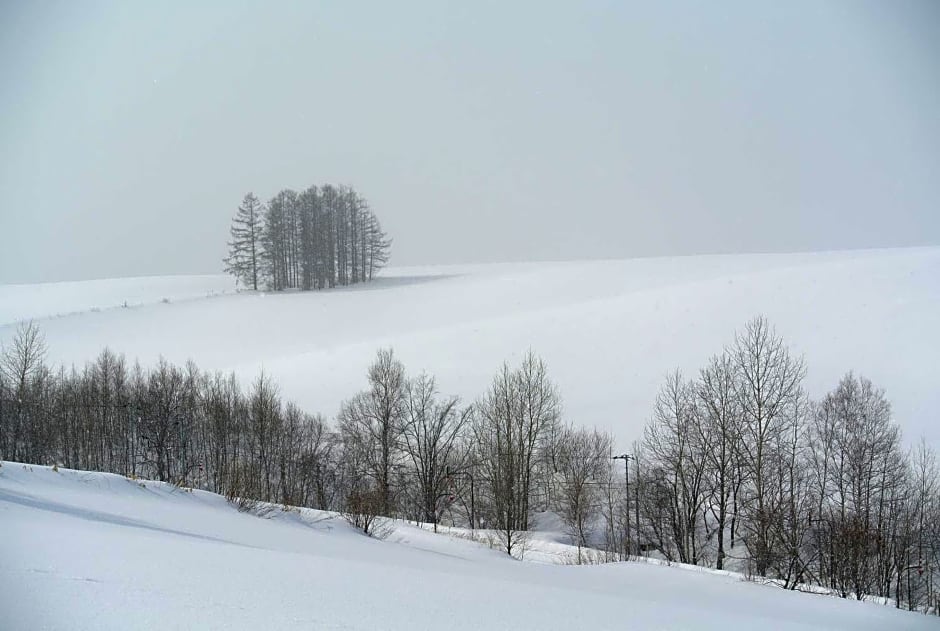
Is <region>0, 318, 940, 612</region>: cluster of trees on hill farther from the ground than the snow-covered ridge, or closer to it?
closer to it

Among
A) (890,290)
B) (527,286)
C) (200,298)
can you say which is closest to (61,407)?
(200,298)

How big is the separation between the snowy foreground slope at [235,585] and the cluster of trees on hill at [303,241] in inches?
2601

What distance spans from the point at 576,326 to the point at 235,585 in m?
44.9

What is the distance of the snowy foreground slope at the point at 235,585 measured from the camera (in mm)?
4508

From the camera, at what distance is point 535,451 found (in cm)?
3988

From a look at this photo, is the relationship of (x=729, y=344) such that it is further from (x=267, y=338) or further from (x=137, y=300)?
(x=137, y=300)

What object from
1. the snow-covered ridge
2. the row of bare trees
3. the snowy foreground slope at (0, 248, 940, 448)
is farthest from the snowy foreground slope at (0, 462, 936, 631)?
the snow-covered ridge

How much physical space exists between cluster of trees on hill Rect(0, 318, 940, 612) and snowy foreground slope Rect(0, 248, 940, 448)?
2.21m

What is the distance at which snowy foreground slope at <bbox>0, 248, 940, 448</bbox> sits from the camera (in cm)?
3675

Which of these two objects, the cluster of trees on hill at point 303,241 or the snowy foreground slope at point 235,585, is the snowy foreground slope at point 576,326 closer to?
the cluster of trees on hill at point 303,241

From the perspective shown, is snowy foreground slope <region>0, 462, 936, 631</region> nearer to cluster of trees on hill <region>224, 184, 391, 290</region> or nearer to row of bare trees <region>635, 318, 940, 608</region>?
row of bare trees <region>635, 318, 940, 608</region>

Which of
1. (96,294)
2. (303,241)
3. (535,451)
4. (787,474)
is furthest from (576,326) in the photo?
(96,294)

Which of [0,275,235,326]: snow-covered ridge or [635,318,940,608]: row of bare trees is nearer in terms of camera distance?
[635,318,940,608]: row of bare trees

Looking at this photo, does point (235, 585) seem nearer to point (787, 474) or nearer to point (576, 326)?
point (787, 474)
